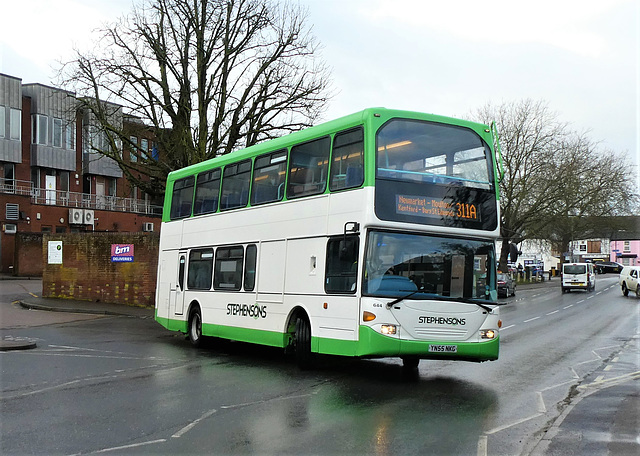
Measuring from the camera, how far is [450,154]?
1147 centimetres

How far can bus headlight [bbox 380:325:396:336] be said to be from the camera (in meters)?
10.7

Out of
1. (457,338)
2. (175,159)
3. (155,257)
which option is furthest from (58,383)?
(175,159)

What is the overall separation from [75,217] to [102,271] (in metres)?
24.1

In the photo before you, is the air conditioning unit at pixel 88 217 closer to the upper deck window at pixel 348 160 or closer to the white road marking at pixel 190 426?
the upper deck window at pixel 348 160

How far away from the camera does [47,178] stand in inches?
2073

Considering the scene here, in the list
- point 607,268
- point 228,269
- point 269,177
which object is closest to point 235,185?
point 269,177

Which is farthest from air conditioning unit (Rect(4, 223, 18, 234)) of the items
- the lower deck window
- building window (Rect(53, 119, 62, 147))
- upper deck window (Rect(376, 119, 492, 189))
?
upper deck window (Rect(376, 119, 492, 189))

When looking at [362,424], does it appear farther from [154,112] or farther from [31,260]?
[31,260]

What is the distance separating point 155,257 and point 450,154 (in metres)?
17.7

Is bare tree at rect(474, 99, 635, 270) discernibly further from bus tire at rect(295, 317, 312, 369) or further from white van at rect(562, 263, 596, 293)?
bus tire at rect(295, 317, 312, 369)

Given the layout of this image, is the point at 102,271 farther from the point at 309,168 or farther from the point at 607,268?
the point at 607,268

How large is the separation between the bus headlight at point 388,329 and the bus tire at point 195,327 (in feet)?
22.4

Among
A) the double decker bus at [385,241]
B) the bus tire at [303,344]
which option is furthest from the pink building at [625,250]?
the bus tire at [303,344]

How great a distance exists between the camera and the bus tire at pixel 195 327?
1645cm
